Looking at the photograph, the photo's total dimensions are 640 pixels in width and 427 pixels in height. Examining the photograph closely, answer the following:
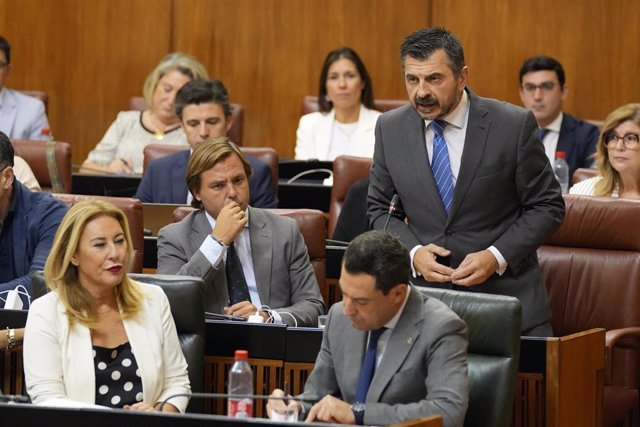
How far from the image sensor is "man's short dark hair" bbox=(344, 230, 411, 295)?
2762mm

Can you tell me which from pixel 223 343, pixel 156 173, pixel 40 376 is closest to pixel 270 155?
pixel 156 173

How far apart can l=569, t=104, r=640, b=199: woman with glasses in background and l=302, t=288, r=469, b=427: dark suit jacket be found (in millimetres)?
2120

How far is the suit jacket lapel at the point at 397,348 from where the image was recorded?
9.25 feet

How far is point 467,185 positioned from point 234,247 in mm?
798

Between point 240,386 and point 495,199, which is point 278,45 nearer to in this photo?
point 495,199

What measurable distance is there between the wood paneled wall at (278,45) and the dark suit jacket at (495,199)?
3.77m

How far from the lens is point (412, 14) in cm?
734

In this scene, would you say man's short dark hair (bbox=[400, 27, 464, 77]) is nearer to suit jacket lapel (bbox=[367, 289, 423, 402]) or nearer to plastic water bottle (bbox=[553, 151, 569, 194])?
suit jacket lapel (bbox=[367, 289, 423, 402])

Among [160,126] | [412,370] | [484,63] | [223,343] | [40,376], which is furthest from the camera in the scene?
[484,63]

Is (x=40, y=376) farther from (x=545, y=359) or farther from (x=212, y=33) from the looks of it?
(x=212, y=33)

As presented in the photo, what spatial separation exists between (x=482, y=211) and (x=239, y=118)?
3225 mm

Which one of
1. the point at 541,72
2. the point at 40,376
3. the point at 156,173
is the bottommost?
the point at 40,376

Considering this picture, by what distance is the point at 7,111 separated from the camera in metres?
6.56

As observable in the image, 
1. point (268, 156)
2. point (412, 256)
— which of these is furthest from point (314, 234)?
point (268, 156)
